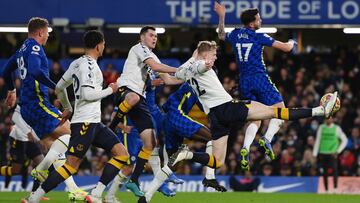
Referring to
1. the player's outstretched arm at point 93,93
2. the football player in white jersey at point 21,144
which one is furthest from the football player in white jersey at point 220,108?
the football player in white jersey at point 21,144

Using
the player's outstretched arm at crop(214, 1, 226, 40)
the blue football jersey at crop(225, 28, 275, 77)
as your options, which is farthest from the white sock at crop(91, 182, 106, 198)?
the player's outstretched arm at crop(214, 1, 226, 40)

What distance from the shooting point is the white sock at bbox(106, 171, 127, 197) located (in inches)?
542

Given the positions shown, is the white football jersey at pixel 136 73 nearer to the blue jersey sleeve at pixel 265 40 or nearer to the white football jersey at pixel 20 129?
the blue jersey sleeve at pixel 265 40

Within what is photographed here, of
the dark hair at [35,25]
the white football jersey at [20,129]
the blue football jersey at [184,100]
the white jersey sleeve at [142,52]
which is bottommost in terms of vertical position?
the white football jersey at [20,129]

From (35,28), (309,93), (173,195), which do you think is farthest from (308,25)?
(35,28)

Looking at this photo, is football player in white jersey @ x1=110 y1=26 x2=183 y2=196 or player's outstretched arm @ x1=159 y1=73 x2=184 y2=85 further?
player's outstretched arm @ x1=159 y1=73 x2=184 y2=85

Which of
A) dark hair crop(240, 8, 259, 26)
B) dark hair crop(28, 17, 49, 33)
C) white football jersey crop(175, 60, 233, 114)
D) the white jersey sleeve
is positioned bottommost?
white football jersey crop(175, 60, 233, 114)

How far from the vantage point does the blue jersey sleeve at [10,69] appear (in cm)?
1464

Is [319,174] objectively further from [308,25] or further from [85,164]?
[85,164]

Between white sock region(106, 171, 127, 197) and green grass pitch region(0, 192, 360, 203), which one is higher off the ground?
white sock region(106, 171, 127, 197)

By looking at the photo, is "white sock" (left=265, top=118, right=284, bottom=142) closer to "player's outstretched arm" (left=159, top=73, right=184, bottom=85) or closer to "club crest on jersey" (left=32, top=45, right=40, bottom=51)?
"player's outstretched arm" (left=159, top=73, right=184, bottom=85)

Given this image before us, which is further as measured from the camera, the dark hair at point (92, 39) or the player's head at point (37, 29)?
the player's head at point (37, 29)

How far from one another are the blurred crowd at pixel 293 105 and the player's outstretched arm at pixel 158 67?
7.96 m

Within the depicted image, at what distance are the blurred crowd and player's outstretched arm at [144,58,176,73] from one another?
26.1ft
